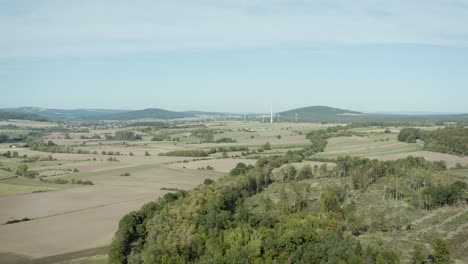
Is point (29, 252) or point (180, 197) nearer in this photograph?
point (29, 252)

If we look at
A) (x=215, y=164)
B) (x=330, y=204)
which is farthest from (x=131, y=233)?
(x=215, y=164)

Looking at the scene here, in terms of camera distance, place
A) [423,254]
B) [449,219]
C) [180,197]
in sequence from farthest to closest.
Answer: [180,197], [449,219], [423,254]

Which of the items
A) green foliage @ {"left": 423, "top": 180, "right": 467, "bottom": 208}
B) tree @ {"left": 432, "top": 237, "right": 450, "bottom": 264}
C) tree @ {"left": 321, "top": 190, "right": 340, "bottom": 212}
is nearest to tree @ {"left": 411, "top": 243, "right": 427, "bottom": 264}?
tree @ {"left": 432, "top": 237, "right": 450, "bottom": 264}

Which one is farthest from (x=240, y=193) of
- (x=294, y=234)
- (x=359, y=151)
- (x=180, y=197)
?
(x=359, y=151)

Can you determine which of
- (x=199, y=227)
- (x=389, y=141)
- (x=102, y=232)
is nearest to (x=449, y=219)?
(x=199, y=227)

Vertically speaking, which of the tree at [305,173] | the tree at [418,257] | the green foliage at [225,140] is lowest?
the tree at [418,257]

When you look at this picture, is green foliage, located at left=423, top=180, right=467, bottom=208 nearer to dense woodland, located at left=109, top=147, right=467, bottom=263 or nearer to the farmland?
dense woodland, located at left=109, top=147, right=467, bottom=263

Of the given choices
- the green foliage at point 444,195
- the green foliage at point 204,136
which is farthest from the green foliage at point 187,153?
the green foliage at point 444,195

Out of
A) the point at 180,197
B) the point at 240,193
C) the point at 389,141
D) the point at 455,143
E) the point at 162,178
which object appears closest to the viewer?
the point at 180,197

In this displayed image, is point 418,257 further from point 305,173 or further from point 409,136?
point 409,136

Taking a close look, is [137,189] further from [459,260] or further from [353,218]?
[459,260]

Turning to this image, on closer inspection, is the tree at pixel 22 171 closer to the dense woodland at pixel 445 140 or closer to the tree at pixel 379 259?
the tree at pixel 379 259
